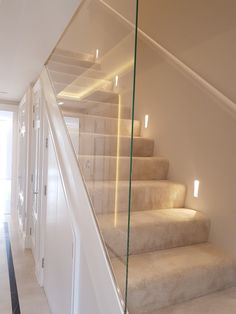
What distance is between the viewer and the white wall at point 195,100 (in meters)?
1.94

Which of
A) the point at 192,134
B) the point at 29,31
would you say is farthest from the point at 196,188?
the point at 29,31

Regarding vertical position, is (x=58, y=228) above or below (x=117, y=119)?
below

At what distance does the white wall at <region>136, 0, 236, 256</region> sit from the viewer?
1943mm

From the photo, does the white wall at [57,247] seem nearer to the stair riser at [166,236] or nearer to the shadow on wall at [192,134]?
the stair riser at [166,236]

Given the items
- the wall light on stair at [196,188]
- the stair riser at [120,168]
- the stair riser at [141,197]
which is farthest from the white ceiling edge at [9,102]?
the wall light on stair at [196,188]

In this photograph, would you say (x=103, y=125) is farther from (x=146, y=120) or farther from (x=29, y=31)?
(x=146, y=120)

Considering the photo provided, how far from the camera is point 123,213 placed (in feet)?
3.94

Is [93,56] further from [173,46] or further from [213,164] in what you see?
[213,164]

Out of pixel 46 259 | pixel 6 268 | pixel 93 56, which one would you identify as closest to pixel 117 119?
pixel 93 56

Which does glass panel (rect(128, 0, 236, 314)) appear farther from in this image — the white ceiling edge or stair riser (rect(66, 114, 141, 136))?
the white ceiling edge

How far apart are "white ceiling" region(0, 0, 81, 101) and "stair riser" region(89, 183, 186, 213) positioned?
113 centimetres

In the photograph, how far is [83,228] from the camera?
1.53m

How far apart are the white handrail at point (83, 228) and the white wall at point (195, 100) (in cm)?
102

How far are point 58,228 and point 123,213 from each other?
102 cm
